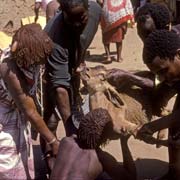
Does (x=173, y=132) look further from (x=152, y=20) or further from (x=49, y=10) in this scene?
A: (x=49, y=10)

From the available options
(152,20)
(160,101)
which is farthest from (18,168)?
(152,20)

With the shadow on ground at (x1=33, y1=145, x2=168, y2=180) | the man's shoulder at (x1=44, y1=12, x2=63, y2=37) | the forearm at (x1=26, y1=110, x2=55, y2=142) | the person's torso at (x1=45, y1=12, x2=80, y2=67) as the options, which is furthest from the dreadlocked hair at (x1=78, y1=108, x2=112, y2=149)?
the shadow on ground at (x1=33, y1=145, x2=168, y2=180)

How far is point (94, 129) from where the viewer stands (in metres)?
3.59

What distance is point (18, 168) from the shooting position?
4.17 meters

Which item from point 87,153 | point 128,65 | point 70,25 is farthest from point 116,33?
point 87,153

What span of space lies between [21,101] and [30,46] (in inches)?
15.7

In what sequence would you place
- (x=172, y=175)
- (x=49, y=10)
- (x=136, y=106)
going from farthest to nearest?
(x=49, y=10)
(x=172, y=175)
(x=136, y=106)

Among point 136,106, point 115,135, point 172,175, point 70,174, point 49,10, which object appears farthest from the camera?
point 49,10

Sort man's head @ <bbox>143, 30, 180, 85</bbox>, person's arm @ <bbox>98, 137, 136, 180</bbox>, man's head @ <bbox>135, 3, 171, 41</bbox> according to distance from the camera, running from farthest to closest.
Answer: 1. man's head @ <bbox>135, 3, 171, 41</bbox>
2. person's arm @ <bbox>98, 137, 136, 180</bbox>
3. man's head @ <bbox>143, 30, 180, 85</bbox>

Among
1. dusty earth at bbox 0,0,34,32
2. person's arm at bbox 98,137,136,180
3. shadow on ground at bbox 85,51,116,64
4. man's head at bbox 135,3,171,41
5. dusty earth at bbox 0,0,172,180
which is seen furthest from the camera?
dusty earth at bbox 0,0,34,32

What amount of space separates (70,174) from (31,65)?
0.74 metres

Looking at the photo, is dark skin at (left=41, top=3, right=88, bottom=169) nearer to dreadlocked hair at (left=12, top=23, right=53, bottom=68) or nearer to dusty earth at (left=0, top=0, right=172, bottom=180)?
dreadlocked hair at (left=12, top=23, right=53, bottom=68)

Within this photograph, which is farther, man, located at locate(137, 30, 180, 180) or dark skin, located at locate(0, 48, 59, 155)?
dark skin, located at locate(0, 48, 59, 155)

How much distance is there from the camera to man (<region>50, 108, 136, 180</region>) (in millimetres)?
3528
